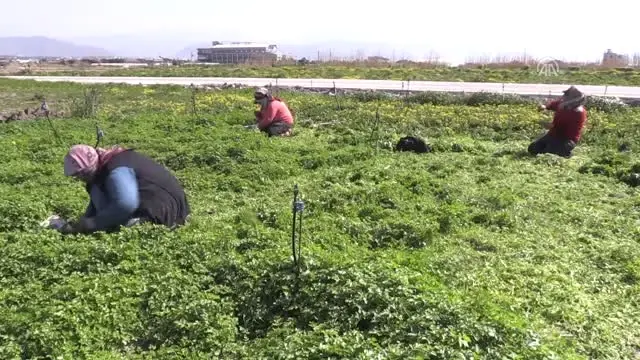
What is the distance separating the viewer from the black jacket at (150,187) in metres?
6.88

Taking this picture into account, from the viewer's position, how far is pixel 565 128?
500 inches

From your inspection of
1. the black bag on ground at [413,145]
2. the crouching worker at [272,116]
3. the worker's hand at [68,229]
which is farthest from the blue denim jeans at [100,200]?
the crouching worker at [272,116]

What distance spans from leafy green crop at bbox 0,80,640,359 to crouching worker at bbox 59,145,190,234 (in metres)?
0.29

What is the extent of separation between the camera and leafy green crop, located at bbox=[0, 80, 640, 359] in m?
4.78

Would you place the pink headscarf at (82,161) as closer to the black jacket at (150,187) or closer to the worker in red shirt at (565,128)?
the black jacket at (150,187)

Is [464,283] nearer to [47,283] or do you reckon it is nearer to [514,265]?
Answer: [514,265]

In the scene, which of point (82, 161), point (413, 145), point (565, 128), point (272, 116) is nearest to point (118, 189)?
point (82, 161)

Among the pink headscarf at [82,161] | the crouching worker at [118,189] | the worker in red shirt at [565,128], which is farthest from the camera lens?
the worker in red shirt at [565,128]

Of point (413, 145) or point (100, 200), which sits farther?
point (413, 145)

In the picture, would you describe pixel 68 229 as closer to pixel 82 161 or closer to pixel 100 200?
pixel 100 200

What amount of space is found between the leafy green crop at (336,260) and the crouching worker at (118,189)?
29 cm

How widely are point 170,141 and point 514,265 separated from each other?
8384mm

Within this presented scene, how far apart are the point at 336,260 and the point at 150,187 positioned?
99.0 inches

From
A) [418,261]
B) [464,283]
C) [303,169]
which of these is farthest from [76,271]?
[303,169]
